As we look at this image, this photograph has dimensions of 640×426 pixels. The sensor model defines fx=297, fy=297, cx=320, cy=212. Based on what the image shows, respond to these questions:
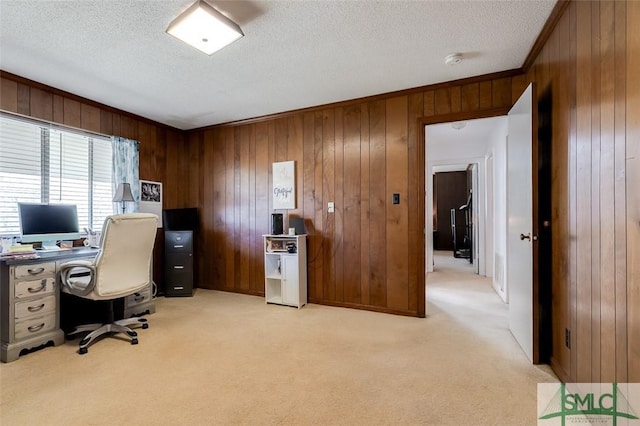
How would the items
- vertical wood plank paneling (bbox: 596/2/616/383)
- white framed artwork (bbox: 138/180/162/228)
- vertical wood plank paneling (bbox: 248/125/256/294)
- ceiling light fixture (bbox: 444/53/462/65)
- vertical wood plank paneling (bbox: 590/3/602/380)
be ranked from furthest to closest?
vertical wood plank paneling (bbox: 248/125/256/294)
white framed artwork (bbox: 138/180/162/228)
ceiling light fixture (bbox: 444/53/462/65)
vertical wood plank paneling (bbox: 590/3/602/380)
vertical wood plank paneling (bbox: 596/2/616/383)

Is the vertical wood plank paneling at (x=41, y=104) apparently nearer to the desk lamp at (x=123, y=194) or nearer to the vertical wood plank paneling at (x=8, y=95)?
the vertical wood plank paneling at (x=8, y=95)

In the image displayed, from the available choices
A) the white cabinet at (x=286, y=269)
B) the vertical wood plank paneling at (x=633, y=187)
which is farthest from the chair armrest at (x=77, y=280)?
the vertical wood plank paneling at (x=633, y=187)

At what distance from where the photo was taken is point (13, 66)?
2594mm

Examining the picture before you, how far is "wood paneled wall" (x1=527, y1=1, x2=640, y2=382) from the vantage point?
47.3 inches

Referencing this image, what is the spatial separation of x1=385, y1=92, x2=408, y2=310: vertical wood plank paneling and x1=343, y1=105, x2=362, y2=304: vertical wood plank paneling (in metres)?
0.34

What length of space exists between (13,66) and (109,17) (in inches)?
56.3

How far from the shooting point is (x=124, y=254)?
8.21 ft

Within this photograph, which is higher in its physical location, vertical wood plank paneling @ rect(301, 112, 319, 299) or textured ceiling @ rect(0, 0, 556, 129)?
textured ceiling @ rect(0, 0, 556, 129)

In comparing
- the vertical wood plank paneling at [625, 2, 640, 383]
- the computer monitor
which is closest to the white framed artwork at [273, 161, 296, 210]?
the computer monitor

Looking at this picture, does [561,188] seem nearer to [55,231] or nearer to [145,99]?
[145,99]

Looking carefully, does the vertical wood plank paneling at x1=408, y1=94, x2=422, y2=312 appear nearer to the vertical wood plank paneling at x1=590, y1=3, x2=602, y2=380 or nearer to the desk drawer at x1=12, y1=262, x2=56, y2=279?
the vertical wood plank paneling at x1=590, y1=3, x2=602, y2=380

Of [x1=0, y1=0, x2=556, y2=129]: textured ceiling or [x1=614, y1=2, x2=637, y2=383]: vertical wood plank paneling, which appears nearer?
[x1=614, y1=2, x2=637, y2=383]: vertical wood plank paneling

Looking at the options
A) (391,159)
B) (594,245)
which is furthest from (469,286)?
(594,245)

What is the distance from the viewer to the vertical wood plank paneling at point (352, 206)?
3443 mm
